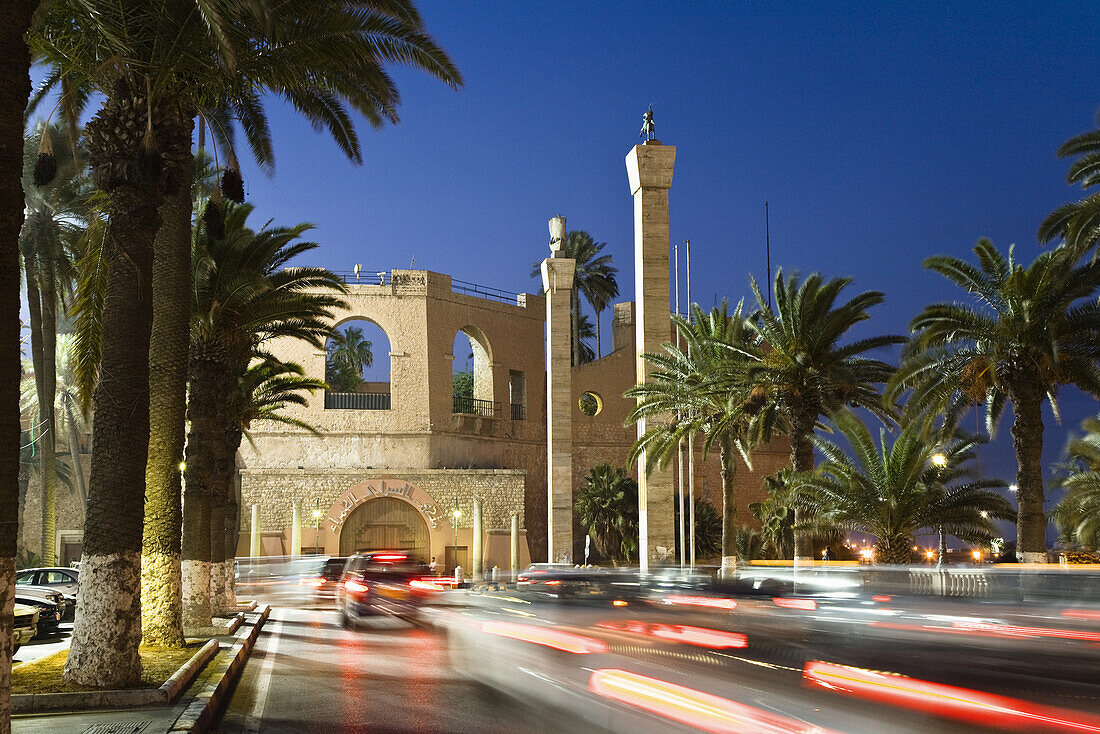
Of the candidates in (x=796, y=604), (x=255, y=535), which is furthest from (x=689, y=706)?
(x=255, y=535)

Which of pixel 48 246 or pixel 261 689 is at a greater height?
pixel 48 246

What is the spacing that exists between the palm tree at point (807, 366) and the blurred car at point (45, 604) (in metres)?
16.4

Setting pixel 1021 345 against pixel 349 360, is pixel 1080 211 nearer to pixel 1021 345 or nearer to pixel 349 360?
pixel 1021 345

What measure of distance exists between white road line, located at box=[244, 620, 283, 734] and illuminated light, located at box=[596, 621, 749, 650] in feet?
12.8

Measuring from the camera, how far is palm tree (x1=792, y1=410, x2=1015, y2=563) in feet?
77.0

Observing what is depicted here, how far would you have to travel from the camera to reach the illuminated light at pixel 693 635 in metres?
10.8

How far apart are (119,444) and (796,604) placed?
24.8ft

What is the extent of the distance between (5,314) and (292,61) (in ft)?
27.4

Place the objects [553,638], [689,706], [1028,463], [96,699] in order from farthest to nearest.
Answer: [1028,463]
[553,638]
[96,699]
[689,706]

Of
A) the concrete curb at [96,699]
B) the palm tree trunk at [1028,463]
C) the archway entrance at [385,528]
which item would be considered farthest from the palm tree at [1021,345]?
the archway entrance at [385,528]

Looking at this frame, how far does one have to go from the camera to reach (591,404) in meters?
54.7

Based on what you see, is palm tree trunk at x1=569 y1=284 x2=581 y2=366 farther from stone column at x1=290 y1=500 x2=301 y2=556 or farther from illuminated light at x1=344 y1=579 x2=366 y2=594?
illuminated light at x1=344 y1=579 x2=366 y2=594

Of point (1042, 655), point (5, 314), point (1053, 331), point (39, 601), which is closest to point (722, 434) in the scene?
point (1053, 331)

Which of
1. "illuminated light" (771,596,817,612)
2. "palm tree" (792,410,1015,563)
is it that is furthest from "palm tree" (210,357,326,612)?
"illuminated light" (771,596,817,612)
